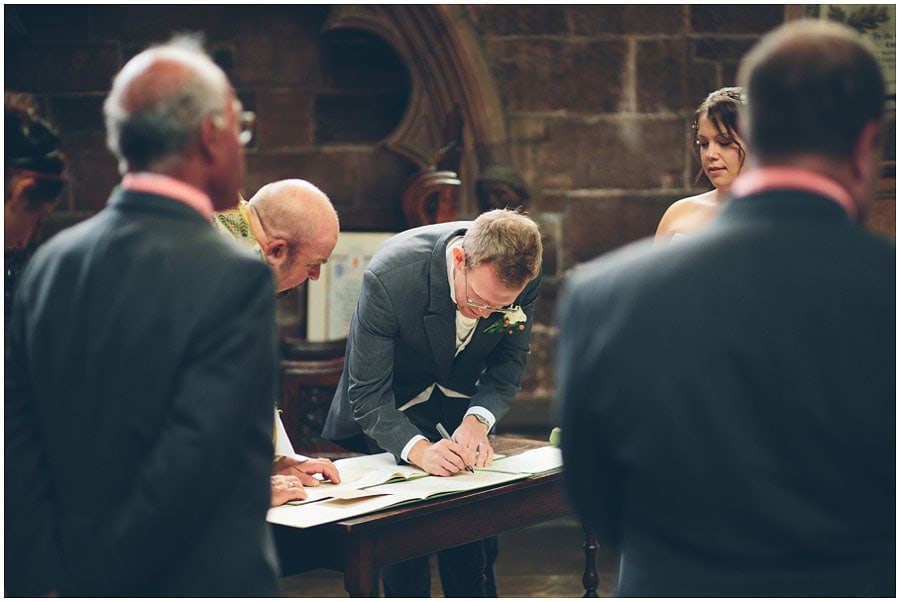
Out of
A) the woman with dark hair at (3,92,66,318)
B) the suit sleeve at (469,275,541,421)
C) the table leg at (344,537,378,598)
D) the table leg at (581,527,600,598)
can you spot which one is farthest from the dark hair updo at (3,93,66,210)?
the table leg at (581,527,600,598)

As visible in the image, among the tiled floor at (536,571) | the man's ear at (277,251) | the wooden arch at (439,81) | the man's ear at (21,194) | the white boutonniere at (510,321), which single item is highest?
the wooden arch at (439,81)

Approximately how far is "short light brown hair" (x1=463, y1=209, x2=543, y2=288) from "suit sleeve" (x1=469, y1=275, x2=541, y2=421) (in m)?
0.40

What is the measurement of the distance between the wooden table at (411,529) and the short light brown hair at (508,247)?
1.87 feet

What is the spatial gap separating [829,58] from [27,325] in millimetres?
1256

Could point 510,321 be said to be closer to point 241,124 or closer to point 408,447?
point 408,447

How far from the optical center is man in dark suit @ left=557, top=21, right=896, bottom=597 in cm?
142

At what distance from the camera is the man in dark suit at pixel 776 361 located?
142 cm

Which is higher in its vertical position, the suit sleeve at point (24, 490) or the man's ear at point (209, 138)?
the man's ear at point (209, 138)

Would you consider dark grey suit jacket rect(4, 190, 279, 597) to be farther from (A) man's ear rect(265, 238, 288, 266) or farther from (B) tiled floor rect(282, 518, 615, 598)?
(B) tiled floor rect(282, 518, 615, 598)

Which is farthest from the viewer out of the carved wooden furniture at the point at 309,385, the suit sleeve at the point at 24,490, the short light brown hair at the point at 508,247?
the carved wooden furniture at the point at 309,385

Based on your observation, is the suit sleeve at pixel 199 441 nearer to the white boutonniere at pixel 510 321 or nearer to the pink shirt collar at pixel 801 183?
the pink shirt collar at pixel 801 183

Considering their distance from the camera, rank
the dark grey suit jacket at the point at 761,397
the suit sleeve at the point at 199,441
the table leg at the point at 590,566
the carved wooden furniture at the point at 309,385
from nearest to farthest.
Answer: the dark grey suit jacket at the point at 761,397 → the suit sleeve at the point at 199,441 → the table leg at the point at 590,566 → the carved wooden furniture at the point at 309,385

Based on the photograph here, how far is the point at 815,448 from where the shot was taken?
1.41 metres

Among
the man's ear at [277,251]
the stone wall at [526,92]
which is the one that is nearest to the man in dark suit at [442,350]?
the man's ear at [277,251]
